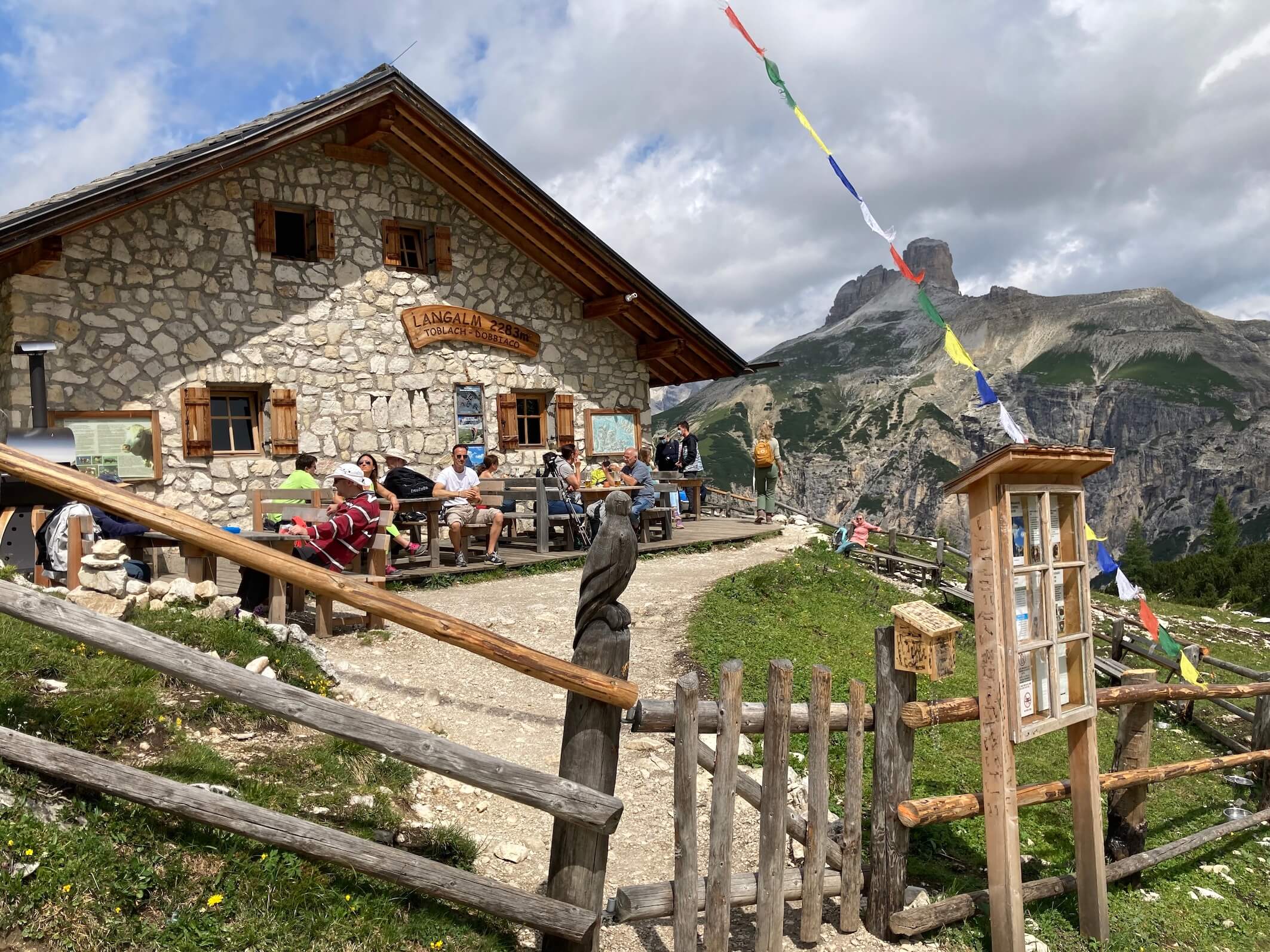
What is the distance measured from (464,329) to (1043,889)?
10860 mm

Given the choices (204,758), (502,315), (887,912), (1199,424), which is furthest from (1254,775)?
(1199,424)

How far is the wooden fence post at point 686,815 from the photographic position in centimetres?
356

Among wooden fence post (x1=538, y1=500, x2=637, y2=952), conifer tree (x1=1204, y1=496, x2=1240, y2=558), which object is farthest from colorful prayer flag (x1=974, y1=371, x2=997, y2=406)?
conifer tree (x1=1204, y1=496, x2=1240, y2=558)

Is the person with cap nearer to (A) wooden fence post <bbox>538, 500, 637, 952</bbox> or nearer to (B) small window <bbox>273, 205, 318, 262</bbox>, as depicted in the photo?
(A) wooden fence post <bbox>538, 500, 637, 952</bbox>

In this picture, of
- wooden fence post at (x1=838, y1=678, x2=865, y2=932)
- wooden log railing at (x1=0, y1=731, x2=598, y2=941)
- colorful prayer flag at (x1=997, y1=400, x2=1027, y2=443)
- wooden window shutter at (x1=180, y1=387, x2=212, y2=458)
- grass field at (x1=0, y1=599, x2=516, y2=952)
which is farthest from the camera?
wooden window shutter at (x1=180, y1=387, x2=212, y2=458)

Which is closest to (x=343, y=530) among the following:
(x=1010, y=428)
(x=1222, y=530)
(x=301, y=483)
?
(x=301, y=483)

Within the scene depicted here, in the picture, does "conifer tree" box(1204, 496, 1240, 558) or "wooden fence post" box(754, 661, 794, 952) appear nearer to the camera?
"wooden fence post" box(754, 661, 794, 952)

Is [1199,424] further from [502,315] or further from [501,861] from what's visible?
[501,861]

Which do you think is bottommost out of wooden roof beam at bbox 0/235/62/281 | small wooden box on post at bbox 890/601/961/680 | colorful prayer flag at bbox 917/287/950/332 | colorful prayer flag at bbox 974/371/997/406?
small wooden box on post at bbox 890/601/961/680

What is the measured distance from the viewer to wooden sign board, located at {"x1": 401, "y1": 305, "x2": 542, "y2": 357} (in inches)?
→ 516

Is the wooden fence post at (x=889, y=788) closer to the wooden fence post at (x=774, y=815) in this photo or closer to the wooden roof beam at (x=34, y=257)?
the wooden fence post at (x=774, y=815)

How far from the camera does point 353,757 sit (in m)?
4.65

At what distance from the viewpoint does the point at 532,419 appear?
1452cm

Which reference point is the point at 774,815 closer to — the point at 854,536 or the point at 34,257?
the point at 34,257
